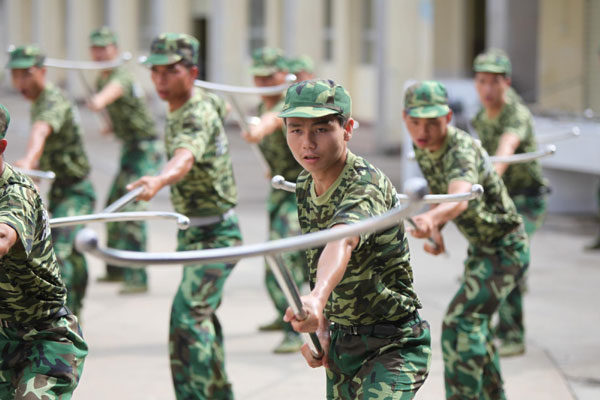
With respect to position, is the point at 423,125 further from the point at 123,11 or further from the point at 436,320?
the point at 123,11

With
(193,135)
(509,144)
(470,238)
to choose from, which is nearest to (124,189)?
(509,144)

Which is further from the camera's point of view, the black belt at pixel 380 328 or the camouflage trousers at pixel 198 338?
the camouflage trousers at pixel 198 338

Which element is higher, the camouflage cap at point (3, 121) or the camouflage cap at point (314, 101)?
the camouflage cap at point (314, 101)

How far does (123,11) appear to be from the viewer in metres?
36.5

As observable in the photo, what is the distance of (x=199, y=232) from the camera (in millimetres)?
6516

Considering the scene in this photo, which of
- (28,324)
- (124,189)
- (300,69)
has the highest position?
(300,69)

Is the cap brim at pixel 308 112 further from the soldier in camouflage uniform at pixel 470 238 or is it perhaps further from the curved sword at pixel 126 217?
the soldier in camouflage uniform at pixel 470 238

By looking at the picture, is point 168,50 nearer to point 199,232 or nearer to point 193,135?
point 193,135

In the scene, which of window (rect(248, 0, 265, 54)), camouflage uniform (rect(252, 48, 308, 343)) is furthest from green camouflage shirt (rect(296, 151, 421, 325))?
window (rect(248, 0, 265, 54))

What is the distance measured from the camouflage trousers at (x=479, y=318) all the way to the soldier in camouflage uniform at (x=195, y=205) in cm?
125

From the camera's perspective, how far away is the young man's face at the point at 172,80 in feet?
21.2

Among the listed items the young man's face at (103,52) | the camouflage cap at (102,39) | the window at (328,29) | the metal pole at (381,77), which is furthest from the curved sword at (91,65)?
the window at (328,29)

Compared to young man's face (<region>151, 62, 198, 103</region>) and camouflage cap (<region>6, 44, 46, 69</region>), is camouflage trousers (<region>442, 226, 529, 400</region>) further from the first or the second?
A: camouflage cap (<region>6, 44, 46, 69</region>)

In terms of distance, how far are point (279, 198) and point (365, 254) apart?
4.38m
